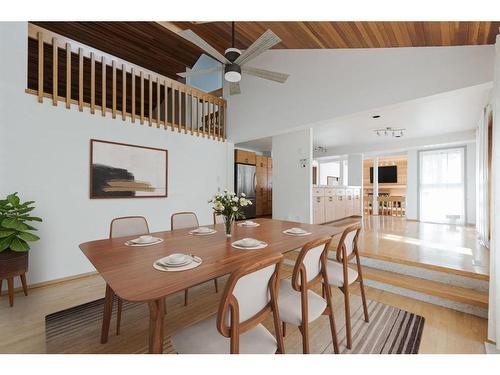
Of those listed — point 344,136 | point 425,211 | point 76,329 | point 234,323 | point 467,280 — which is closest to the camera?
point 234,323

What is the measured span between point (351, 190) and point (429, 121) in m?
2.69

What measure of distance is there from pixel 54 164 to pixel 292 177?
365cm

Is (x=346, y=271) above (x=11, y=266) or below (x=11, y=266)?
above

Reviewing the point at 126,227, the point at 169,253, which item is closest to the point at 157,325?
the point at 169,253

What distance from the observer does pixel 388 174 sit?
29.7ft

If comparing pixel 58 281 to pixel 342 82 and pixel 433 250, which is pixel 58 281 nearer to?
pixel 342 82

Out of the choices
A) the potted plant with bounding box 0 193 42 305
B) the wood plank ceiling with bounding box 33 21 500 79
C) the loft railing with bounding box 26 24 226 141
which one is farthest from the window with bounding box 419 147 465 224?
the potted plant with bounding box 0 193 42 305

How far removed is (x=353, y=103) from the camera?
130 inches

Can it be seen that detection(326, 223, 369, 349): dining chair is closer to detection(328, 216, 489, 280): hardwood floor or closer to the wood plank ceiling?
detection(328, 216, 489, 280): hardwood floor

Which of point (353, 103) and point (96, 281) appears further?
point (353, 103)
